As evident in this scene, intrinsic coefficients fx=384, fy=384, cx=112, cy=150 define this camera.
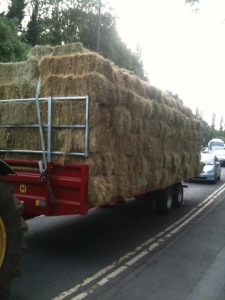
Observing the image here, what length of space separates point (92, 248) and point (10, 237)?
3000 millimetres

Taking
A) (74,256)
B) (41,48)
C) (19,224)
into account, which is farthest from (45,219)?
(19,224)

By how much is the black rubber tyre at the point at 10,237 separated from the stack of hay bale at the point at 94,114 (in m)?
1.89

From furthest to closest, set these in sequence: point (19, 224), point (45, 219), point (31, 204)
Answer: point (45, 219) → point (31, 204) → point (19, 224)

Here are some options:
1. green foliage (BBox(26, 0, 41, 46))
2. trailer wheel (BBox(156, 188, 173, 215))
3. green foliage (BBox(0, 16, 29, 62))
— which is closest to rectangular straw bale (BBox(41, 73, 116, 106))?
trailer wheel (BBox(156, 188, 173, 215))

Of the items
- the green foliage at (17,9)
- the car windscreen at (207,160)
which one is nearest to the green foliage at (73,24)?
the green foliage at (17,9)

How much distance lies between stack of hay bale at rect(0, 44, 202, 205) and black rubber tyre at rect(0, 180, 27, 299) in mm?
1894

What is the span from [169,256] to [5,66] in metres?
4.44

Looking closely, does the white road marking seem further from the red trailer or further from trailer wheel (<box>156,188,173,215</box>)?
the red trailer

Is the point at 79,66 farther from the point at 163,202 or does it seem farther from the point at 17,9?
the point at 17,9

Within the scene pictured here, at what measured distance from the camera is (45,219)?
29.0 ft

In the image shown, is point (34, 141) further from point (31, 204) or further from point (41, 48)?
point (41, 48)

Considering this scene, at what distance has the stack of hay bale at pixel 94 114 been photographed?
19.6 feet

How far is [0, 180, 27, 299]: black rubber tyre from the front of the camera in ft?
12.9

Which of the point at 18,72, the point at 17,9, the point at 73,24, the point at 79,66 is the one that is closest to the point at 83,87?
the point at 79,66
